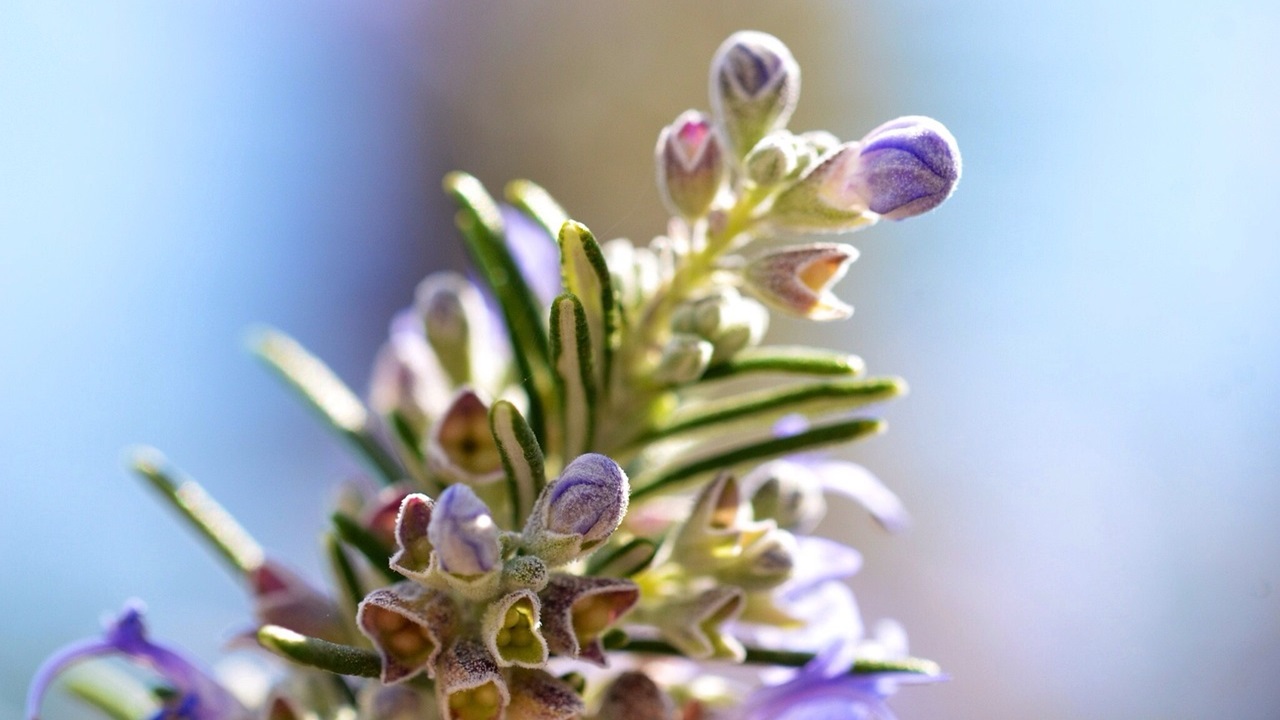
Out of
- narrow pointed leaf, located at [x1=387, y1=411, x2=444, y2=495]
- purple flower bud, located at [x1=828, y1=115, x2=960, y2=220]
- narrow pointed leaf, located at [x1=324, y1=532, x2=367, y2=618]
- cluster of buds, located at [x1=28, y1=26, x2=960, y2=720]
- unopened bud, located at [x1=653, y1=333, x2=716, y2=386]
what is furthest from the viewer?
narrow pointed leaf, located at [x1=387, y1=411, x2=444, y2=495]

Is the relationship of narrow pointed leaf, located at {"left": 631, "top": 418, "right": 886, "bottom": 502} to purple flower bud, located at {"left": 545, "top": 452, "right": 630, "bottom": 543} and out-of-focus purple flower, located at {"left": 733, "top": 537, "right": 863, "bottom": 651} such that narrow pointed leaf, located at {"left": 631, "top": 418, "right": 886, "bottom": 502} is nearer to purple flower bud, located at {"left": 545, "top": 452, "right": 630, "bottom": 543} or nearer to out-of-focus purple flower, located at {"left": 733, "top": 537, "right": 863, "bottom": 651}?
out-of-focus purple flower, located at {"left": 733, "top": 537, "right": 863, "bottom": 651}

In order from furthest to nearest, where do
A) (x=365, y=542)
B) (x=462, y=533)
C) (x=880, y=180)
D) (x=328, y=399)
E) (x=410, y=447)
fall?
(x=328, y=399)
(x=410, y=447)
(x=365, y=542)
(x=880, y=180)
(x=462, y=533)

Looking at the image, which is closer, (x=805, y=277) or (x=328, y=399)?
(x=805, y=277)

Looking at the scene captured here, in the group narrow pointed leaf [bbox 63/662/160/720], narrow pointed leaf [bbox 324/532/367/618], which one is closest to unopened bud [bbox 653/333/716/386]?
narrow pointed leaf [bbox 324/532/367/618]

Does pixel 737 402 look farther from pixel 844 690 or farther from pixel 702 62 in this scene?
pixel 702 62

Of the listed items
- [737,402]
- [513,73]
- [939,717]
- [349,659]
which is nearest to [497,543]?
[349,659]

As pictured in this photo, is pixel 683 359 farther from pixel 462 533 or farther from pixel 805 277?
pixel 462 533

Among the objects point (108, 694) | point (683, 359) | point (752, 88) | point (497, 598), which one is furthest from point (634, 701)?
point (108, 694)

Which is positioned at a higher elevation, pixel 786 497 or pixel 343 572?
pixel 786 497
